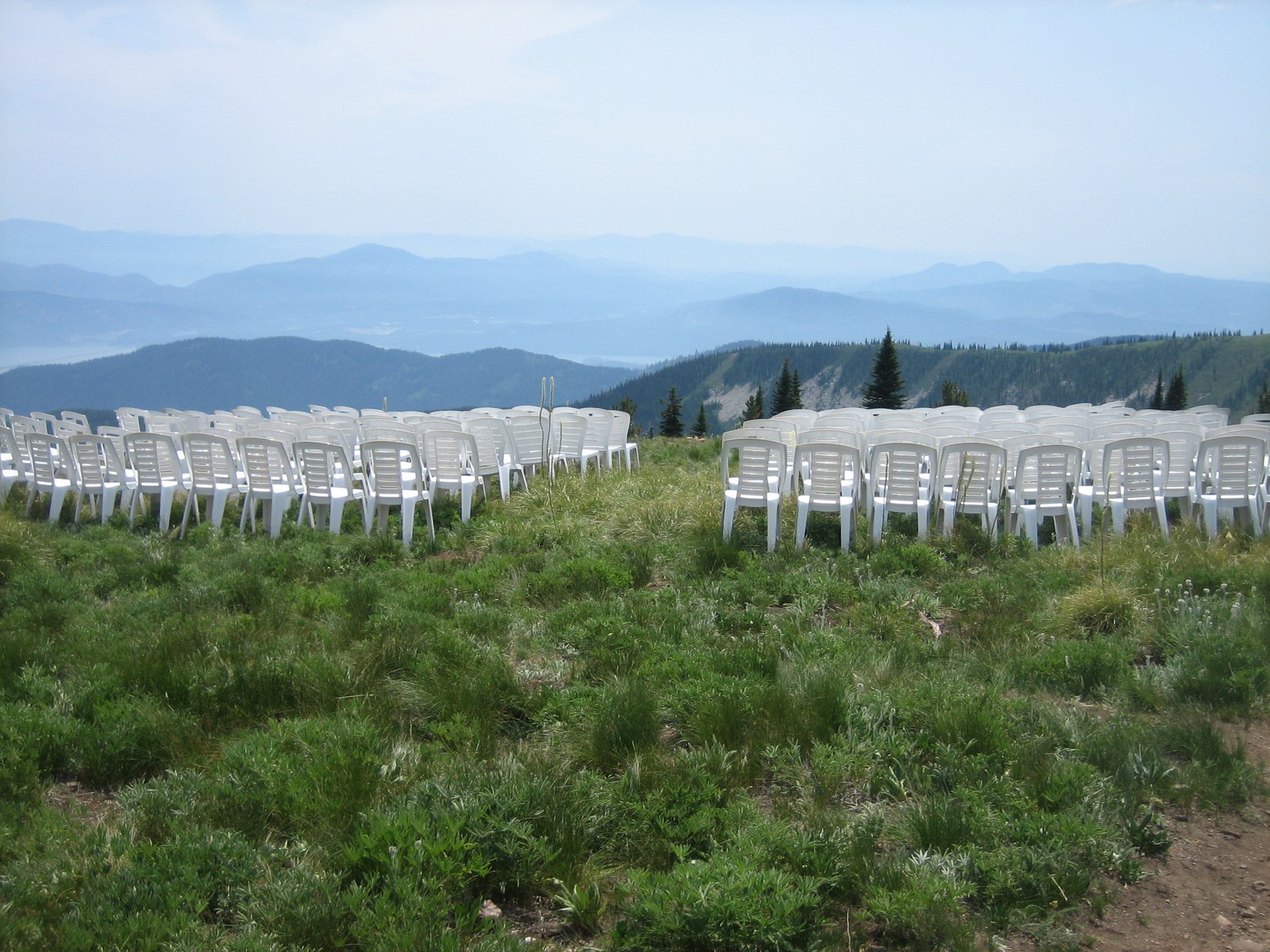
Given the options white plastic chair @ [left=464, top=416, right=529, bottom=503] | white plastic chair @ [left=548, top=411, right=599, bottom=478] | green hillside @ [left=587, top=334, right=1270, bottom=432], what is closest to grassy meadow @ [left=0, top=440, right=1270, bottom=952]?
white plastic chair @ [left=464, top=416, right=529, bottom=503]

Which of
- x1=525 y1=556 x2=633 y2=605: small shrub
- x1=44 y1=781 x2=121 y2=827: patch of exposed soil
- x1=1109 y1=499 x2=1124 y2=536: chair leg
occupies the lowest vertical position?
x1=44 y1=781 x2=121 y2=827: patch of exposed soil

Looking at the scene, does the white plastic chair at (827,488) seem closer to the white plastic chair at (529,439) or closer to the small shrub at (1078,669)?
the small shrub at (1078,669)

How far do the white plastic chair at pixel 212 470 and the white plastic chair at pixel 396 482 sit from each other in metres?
1.41

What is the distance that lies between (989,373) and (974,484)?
5185 inches

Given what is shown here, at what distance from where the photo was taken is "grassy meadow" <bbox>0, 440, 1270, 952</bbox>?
2768 mm

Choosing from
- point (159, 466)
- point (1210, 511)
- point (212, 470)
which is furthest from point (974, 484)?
point (159, 466)

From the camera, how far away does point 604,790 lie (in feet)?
11.4

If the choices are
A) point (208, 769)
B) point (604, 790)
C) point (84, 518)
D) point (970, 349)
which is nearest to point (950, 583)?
point (604, 790)

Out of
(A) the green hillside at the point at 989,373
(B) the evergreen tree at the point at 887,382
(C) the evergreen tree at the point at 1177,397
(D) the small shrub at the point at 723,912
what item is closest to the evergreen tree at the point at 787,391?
(B) the evergreen tree at the point at 887,382

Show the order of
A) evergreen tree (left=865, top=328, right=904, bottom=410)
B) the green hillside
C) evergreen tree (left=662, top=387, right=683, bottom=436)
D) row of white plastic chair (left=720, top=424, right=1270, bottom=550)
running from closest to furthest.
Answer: row of white plastic chair (left=720, top=424, right=1270, bottom=550), evergreen tree (left=662, top=387, right=683, bottom=436), evergreen tree (left=865, top=328, right=904, bottom=410), the green hillside

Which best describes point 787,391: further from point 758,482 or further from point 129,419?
point 758,482

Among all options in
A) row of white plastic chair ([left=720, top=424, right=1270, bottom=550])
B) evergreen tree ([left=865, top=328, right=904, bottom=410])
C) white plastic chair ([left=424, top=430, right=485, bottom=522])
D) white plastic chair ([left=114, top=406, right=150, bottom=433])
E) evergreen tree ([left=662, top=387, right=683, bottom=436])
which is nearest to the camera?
row of white plastic chair ([left=720, top=424, right=1270, bottom=550])

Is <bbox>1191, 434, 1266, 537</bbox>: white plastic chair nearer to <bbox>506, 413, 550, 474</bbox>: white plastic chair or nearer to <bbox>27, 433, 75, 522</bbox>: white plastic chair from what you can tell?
<bbox>506, 413, 550, 474</bbox>: white plastic chair

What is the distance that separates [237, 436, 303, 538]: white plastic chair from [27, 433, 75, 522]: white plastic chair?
75.1 inches
